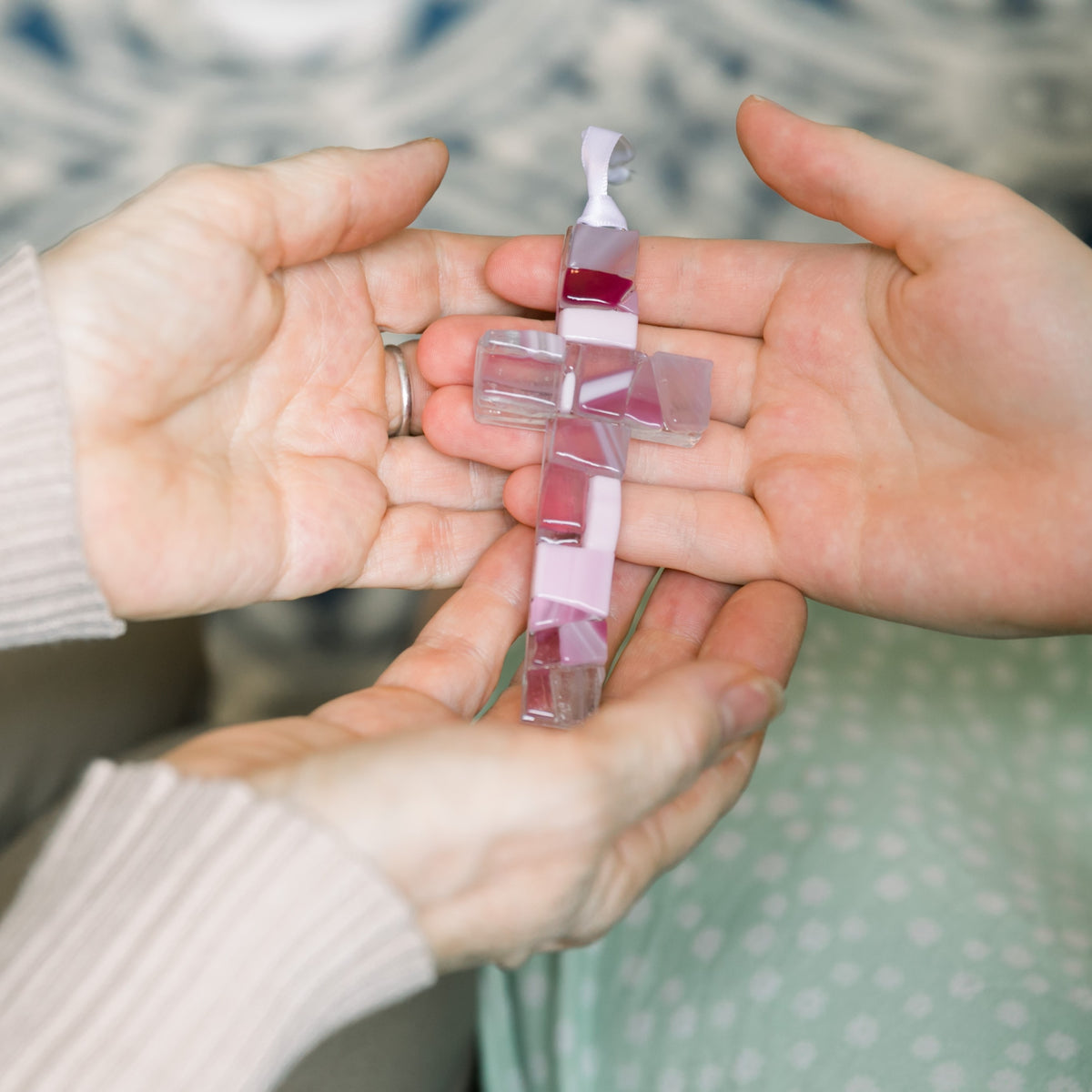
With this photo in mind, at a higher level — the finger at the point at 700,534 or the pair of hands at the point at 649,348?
the pair of hands at the point at 649,348

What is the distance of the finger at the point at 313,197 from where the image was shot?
77 cm

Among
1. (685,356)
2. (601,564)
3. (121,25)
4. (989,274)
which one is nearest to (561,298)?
(685,356)

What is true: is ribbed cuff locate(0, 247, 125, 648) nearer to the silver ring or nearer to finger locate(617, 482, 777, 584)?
the silver ring

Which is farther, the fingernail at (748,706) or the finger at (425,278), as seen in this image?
the finger at (425,278)

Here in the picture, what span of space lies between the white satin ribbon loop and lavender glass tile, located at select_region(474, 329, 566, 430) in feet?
0.46

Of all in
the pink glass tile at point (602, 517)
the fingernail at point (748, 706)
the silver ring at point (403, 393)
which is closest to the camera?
the fingernail at point (748, 706)

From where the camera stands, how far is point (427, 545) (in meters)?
0.95

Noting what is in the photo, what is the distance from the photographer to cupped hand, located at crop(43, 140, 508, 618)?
730 millimetres

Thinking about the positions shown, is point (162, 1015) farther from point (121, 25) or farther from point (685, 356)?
point (121, 25)

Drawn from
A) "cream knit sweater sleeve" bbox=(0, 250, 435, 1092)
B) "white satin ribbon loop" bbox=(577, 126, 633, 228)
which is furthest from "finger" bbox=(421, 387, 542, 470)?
"cream knit sweater sleeve" bbox=(0, 250, 435, 1092)

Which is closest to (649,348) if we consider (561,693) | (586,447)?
(586,447)

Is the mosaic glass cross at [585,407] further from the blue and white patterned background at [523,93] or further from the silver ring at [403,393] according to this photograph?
the blue and white patterned background at [523,93]

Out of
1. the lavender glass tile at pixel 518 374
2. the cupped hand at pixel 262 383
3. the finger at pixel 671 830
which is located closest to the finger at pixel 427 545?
the cupped hand at pixel 262 383

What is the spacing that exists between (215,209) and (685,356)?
42 cm
